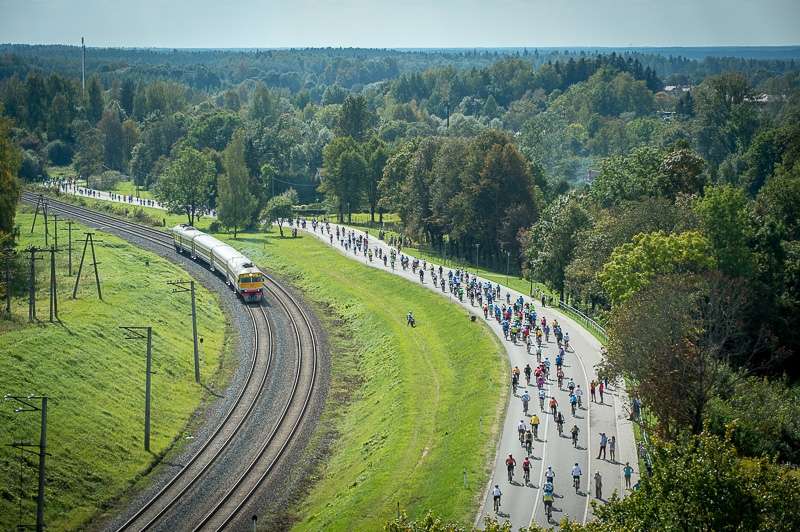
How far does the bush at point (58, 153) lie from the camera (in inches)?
7638

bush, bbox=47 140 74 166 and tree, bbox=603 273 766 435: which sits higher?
bush, bbox=47 140 74 166

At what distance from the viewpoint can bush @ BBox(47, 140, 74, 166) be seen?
636 ft

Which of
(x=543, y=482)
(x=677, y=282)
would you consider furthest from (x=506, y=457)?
(x=677, y=282)

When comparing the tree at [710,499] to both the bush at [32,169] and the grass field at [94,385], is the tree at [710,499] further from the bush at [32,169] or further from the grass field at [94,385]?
the bush at [32,169]

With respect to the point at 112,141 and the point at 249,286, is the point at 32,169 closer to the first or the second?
the point at 112,141

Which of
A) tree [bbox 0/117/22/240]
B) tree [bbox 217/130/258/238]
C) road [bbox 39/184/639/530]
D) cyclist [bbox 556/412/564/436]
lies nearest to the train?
A: tree [bbox 217/130/258/238]

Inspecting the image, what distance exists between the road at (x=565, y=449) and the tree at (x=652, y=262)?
4.66 meters

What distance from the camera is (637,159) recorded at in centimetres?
9288

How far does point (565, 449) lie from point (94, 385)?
88.3 feet

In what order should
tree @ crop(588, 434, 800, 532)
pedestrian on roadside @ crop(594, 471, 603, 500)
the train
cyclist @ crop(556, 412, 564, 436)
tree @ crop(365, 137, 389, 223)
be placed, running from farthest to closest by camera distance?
tree @ crop(365, 137, 389, 223), the train, cyclist @ crop(556, 412, 564, 436), pedestrian on roadside @ crop(594, 471, 603, 500), tree @ crop(588, 434, 800, 532)

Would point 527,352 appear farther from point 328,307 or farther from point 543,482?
point 328,307

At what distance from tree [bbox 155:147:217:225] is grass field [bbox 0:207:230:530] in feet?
138

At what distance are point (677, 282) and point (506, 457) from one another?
51.8 ft

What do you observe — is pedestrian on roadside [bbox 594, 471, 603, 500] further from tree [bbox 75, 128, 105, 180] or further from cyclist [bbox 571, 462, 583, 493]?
tree [bbox 75, 128, 105, 180]
